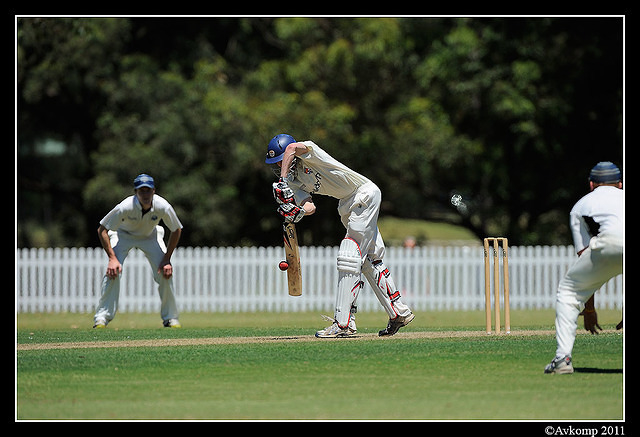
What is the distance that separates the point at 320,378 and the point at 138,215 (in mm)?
5718

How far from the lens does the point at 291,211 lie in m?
10.2

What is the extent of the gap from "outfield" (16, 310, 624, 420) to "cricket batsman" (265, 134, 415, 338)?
0.48 meters

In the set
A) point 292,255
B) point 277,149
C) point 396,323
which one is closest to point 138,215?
point 292,255

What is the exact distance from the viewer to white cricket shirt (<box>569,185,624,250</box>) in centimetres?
791

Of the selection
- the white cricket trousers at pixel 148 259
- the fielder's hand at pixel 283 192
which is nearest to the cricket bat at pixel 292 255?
the fielder's hand at pixel 283 192

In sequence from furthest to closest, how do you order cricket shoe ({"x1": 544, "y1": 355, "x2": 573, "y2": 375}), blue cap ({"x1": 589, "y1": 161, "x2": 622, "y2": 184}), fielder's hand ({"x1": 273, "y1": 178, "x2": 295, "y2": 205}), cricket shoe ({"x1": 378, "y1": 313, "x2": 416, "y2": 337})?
cricket shoe ({"x1": 378, "y1": 313, "x2": 416, "y2": 337})
fielder's hand ({"x1": 273, "y1": 178, "x2": 295, "y2": 205})
blue cap ({"x1": 589, "y1": 161, "x2": 622, "y2": 184})
cricket shoe ({"x1": 544, "y1": 355, "x2": 573, "y2": 375})

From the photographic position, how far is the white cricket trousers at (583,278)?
7871mm

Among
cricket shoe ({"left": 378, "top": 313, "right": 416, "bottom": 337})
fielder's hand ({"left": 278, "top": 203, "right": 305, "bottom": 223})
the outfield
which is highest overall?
fielder's hand ({"left": 278, "top": 203, "right": 305, "bottom": 223})

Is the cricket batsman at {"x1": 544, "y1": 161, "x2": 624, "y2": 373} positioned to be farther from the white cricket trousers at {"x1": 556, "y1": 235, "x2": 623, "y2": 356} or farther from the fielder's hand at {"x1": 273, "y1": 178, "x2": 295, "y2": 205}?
the fielder's hand at {"x1": 273, "y1": 178, "x2": 295, "y2": 205}

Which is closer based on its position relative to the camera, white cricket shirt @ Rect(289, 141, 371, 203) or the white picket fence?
white cricket shirt @ Rect(289, 141, 371, 203)

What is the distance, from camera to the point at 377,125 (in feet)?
86.8

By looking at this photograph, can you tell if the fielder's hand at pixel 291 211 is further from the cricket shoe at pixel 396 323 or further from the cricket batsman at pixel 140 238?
the cricket batsman at pixel 140 238

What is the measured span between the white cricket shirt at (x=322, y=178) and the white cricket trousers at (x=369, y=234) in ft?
0.37

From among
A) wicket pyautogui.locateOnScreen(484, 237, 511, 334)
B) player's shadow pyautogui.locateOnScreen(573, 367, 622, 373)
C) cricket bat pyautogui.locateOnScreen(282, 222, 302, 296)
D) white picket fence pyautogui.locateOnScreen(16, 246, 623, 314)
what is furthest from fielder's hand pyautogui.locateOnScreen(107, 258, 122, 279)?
white picket fence pyautogui.locateOnScreen(16, 246, 623, 314)
